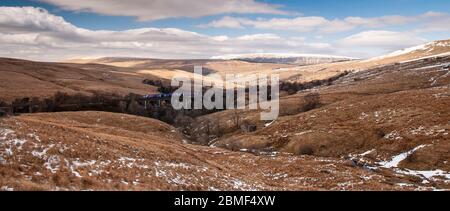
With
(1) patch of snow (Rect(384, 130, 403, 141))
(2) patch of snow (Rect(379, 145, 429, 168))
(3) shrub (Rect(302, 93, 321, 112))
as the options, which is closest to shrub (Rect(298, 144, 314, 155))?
(1) patch of snow (Rect(384, 130, 403, 141))

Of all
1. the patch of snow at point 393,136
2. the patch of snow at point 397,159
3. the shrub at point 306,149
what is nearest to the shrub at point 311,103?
the shrub at point 306,149

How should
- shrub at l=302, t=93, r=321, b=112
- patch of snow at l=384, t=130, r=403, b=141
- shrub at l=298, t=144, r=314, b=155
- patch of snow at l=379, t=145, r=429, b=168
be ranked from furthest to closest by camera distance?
1. shrub at l=302, t=93, r=321, b=112
2. shrub at l=298, t=144, r=314, b=155
3. patch of snow at l=384, t=130, r=403, b=141
4. patch of snow at l=379, t=145, r=429, b=168

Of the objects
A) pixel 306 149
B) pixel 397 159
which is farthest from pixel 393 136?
pixel 306 149

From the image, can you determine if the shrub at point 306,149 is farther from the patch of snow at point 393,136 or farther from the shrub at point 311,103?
the shrub at point 311,103

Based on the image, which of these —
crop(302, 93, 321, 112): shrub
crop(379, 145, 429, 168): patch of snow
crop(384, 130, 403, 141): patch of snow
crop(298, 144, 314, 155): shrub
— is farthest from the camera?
crop(302, 93, 321, 112): shrub

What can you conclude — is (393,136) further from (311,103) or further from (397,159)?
(311,103)

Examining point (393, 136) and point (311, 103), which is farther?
point (311, 103)

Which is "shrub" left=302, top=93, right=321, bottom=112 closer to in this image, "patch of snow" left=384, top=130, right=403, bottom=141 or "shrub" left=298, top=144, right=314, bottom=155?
"shrub" left=298, top=144, right=314, bottom=155

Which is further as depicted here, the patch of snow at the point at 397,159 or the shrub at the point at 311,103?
the shrub at the point at 311,103

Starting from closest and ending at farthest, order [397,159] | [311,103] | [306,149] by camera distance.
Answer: [397,159], [306,149], [311,103]

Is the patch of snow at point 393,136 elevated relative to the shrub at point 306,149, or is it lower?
elevated

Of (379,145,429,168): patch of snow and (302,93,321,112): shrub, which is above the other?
(302,93,321,112): shrub
